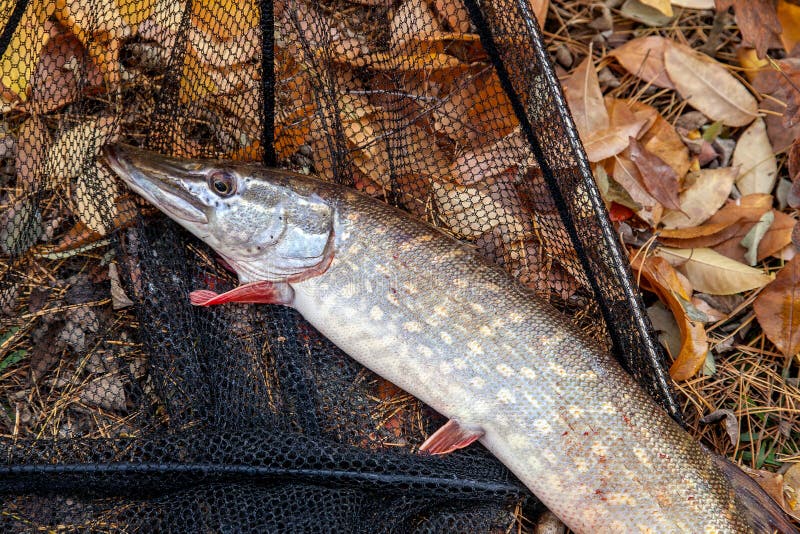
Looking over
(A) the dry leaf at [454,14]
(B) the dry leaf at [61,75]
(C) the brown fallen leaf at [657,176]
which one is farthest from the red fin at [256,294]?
(C) the brown fallen leaf at [657,176]

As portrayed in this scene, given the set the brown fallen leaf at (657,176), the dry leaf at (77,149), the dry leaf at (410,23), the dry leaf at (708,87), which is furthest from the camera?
the dry leaf at (708,87)

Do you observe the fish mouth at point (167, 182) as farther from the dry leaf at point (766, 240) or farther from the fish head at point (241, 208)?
the dry leaf at point (766, 240)

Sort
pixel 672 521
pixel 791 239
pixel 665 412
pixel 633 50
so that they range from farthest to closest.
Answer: pixel 633 50
pixel 791 239
pixel 665 412
pixel 672 521


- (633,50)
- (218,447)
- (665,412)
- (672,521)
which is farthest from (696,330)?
(218,447)

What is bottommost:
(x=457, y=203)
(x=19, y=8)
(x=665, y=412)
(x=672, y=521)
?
(x=672, y=521)

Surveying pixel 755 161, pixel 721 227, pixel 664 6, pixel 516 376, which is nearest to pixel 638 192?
pixel 721 227

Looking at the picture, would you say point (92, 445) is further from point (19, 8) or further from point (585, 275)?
point (585, 275)

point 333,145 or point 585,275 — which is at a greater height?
point 333,145
